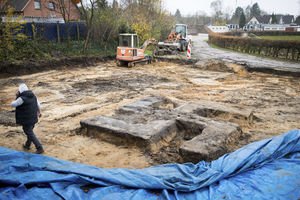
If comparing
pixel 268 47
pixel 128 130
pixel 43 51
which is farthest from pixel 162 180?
pixel 268 47

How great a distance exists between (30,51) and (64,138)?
1169 cm

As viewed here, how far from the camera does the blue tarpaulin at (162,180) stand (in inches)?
130

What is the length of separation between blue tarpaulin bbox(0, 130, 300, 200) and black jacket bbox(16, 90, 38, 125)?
899mm

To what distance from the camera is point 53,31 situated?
1812 cm

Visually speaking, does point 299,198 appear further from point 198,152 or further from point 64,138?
point 64,138

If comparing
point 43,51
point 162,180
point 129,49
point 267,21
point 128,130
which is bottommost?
point 162,180

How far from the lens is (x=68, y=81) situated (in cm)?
1199

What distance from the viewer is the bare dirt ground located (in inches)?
Answer: 206

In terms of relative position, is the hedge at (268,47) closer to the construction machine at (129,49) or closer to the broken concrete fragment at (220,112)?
the construction machine at (129,49)

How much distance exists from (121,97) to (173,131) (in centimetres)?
389

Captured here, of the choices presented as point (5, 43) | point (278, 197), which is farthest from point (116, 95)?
point (5, 43)

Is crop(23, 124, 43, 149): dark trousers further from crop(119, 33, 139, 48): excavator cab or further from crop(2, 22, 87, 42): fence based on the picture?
crop(2, 22, 87, 42): fence

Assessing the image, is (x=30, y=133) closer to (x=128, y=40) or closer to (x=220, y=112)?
(x=220, y=112)

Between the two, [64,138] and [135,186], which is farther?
[64,138]
